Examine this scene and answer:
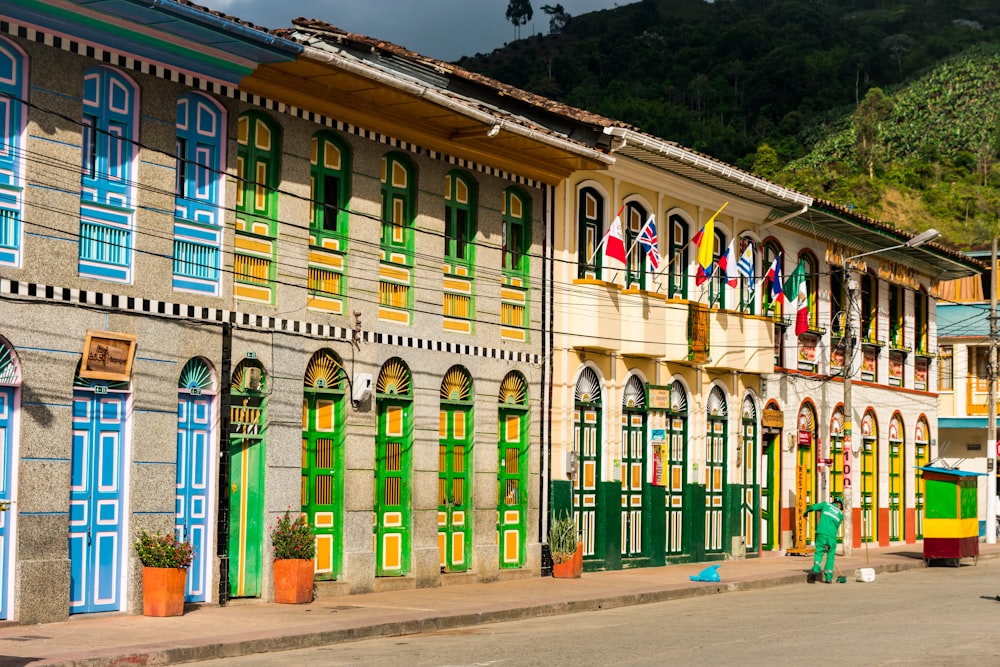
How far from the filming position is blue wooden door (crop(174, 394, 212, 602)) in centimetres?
1902

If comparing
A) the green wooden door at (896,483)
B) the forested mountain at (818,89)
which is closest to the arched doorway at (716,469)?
the green wooden door at (896,483)

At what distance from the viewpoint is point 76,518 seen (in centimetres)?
1747

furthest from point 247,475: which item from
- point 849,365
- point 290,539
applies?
point 849,365

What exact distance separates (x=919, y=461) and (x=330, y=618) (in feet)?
92.6

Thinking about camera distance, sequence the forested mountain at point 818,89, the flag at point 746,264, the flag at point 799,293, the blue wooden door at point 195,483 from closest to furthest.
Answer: the blue wooden door at point 195,483
the flag at point 746,264
the flag at point 799,293
the forested mountain at point 818,89

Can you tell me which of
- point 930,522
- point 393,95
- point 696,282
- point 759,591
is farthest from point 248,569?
point 930,522

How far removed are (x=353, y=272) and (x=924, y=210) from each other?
6650cm

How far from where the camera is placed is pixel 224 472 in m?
19.5

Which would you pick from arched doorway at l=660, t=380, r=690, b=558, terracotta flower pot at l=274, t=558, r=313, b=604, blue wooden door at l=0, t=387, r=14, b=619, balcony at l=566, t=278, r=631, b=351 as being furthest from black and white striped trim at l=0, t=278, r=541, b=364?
arched doorway at l=660, t=380, r=690, b=558

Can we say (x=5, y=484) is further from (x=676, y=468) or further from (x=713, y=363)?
(x=713, y=363)

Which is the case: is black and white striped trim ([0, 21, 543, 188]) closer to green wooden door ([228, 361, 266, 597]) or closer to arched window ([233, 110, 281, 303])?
arched window ([233, 110, 281, 303])

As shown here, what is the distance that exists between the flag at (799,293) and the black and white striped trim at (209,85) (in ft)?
38.1

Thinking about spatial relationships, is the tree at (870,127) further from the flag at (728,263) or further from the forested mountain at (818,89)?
the flag at (728,263)

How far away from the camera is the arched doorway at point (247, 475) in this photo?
1988 centimetres
